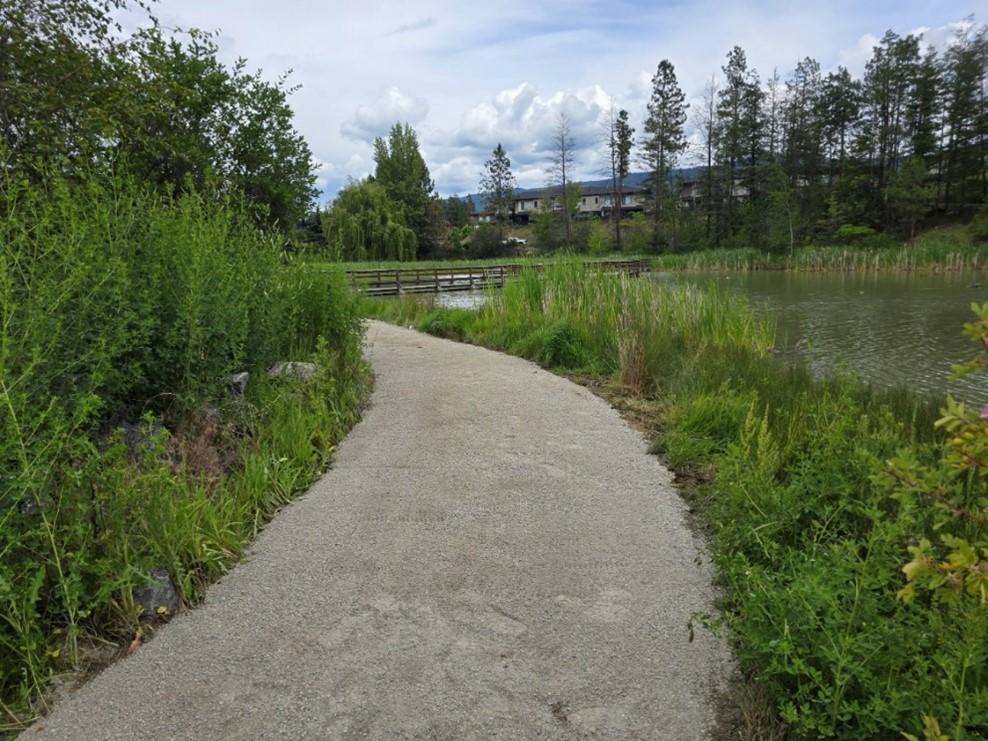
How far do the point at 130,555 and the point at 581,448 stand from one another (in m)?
3.28

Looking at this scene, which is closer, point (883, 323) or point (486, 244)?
point (883, 323)

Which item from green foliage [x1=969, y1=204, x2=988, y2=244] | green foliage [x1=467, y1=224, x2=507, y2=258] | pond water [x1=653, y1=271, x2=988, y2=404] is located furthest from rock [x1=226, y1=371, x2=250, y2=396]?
green foliage [x1=467, y1=224, x2=507, y2=258]

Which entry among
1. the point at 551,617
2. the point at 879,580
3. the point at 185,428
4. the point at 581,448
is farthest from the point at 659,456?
the point at 185,428

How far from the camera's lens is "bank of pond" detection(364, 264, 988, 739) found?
5.49 ft

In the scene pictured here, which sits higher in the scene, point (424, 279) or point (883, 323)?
point (424, 279)

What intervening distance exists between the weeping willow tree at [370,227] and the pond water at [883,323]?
24.2 m

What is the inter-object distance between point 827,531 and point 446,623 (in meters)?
1.96

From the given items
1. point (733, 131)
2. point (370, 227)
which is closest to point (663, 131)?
point (733, 131)

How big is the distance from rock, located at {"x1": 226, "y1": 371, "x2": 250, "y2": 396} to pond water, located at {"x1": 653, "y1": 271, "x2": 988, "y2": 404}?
4.89 meters

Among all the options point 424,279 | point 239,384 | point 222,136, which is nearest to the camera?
point 239,384

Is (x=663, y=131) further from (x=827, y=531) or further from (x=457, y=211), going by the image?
(x=827, y=531)

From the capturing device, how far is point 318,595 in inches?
119

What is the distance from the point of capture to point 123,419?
407 centimetres

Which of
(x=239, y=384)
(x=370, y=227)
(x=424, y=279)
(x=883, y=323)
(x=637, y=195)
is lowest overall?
(x=883, y=323)
